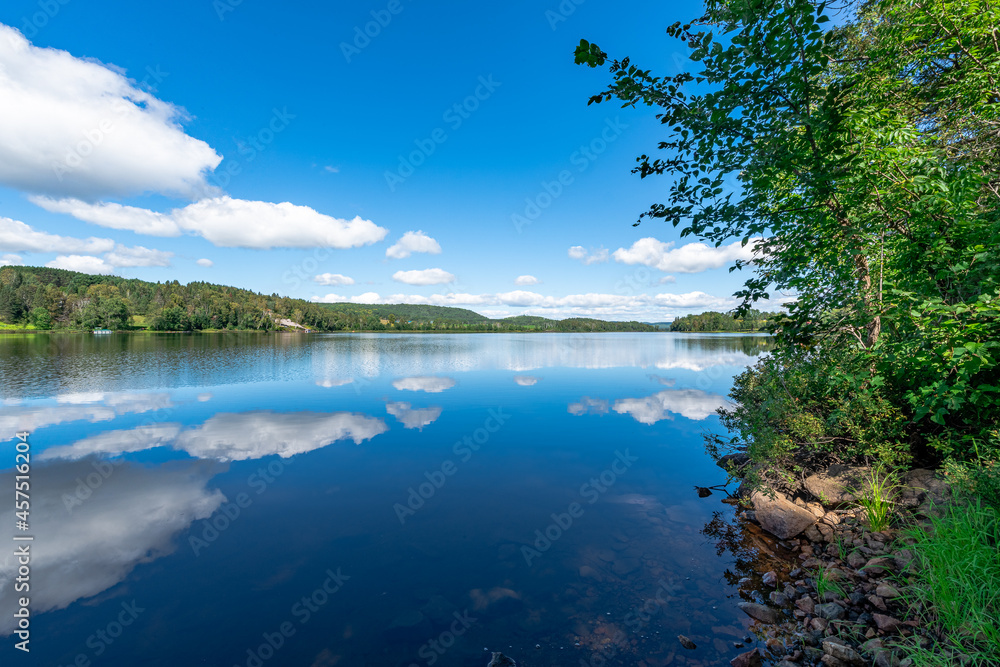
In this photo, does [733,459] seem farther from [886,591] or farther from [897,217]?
[897,217]

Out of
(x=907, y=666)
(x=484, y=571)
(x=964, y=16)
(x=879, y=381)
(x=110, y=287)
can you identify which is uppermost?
(x=110, y=287)

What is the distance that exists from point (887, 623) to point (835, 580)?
1.77m

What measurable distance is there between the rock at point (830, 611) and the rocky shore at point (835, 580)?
0.01m

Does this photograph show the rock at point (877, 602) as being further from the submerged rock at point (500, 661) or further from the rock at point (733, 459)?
the rock at point (733, 459)

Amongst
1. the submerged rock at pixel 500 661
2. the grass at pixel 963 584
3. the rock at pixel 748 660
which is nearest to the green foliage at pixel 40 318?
the submerged rock at pixel 500 661

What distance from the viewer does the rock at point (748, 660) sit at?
6203 millimetres

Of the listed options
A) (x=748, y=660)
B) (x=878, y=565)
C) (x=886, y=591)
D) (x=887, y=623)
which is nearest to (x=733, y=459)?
(x=878, y=565)

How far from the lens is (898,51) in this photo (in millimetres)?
8328

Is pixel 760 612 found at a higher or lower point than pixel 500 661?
higher

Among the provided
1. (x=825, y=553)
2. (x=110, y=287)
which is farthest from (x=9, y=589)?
(x=110, y=287)

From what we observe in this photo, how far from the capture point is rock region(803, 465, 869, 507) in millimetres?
9330

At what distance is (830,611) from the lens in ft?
22.0

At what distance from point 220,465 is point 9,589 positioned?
698 centimetres

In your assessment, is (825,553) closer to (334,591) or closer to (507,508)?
(507,508)
